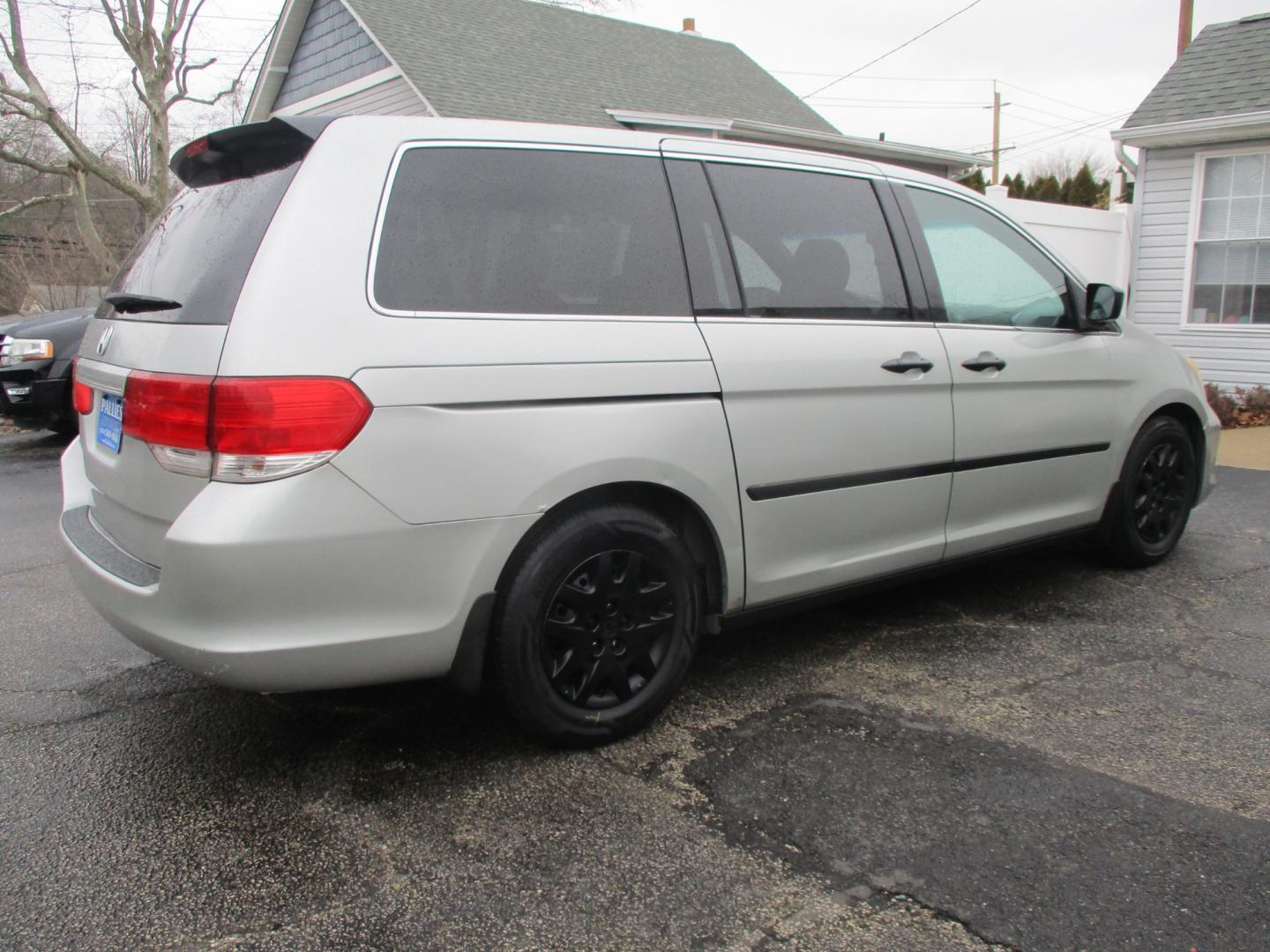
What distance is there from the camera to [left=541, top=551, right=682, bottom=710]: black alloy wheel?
2.83 metres

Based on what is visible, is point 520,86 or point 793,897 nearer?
point 793,897

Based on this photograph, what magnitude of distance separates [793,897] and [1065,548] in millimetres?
3498

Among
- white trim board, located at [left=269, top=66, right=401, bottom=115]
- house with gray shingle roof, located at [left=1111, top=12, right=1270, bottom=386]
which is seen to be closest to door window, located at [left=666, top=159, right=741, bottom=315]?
house with gray shingle roof, located at [left=1111, top=12, right=1270, bottom=386]

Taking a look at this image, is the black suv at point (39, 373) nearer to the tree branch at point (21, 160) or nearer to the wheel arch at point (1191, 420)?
the wheel arch at point (1191, 420)

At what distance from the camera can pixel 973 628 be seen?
402 cm

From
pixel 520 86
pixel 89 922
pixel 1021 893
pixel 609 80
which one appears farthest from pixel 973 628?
pixel 609 80

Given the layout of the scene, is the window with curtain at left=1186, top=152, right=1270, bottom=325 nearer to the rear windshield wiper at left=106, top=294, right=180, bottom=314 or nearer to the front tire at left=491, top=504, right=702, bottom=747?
the front tire at left=491, top=504, right=702, bottom=747

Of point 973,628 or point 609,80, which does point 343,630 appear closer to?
point 973,628

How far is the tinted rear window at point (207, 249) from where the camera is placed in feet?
8.30

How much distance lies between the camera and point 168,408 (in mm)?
2490

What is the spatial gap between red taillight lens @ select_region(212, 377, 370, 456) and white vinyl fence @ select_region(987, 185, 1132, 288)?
11472 millimetres

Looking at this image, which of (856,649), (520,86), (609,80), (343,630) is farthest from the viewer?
(609,80)

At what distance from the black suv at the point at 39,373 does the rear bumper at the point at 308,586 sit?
259 inches

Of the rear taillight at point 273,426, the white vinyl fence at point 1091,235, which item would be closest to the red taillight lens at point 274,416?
the rear taillight at point 273,426
